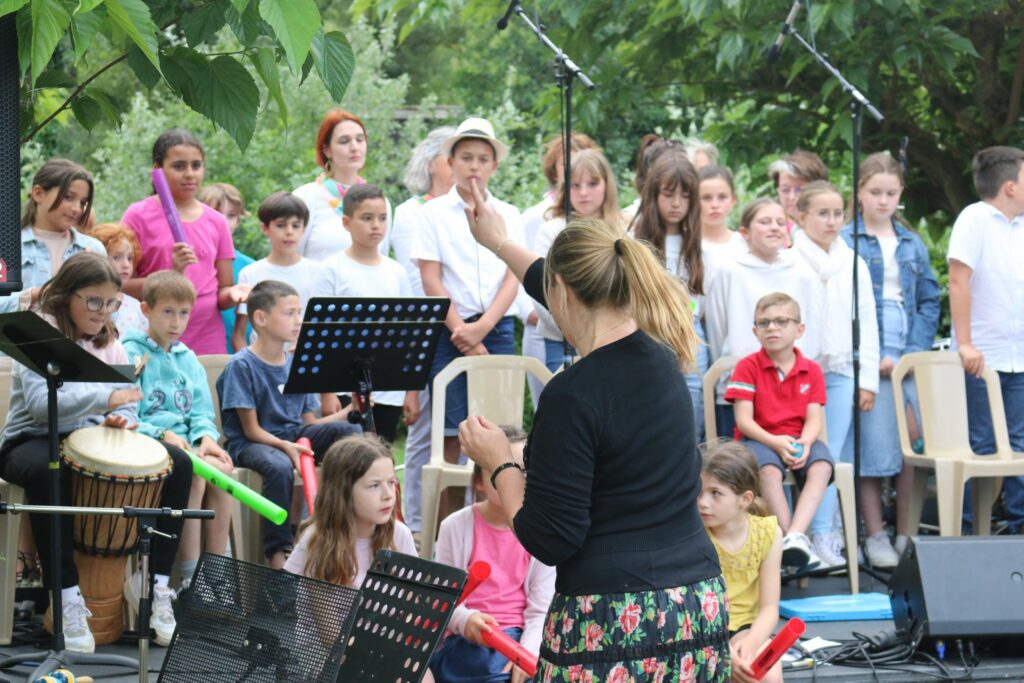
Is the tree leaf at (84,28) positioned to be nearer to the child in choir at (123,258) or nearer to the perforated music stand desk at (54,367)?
the perforated music stand desk at (54,367)

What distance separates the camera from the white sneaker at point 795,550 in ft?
18.4

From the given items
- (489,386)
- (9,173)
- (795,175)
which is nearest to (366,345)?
(489,386)

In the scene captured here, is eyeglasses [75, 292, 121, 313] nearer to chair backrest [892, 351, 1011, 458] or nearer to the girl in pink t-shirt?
the girl in pink t-shirt

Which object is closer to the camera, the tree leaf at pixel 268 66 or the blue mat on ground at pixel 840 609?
the tree leaf at pixel 268 66

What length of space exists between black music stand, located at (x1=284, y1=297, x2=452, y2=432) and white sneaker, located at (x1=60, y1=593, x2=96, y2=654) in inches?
42.6

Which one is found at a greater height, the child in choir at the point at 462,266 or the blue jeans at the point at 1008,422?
the child in choir at the point at 462,266

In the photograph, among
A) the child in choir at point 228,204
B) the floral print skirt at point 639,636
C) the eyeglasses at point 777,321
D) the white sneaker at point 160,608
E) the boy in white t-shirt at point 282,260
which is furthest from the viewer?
the child in choir at point 228,204

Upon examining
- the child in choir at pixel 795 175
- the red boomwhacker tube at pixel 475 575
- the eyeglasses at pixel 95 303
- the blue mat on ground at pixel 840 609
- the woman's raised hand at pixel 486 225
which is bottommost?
the blue mat on ground at pixel 840 609

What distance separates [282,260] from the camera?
21.6 feet

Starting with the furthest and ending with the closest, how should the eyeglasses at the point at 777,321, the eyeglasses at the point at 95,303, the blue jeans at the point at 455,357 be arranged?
the blue jeans at the point at 455,357
the eyeglasses at the point at 777,321
the eyeglasses at the point at 95,303

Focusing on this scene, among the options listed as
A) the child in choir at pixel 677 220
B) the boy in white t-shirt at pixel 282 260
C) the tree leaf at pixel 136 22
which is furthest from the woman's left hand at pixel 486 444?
the boy in white t-shirt at pixel 282 260

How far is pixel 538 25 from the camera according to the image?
→ 5477 millimetres

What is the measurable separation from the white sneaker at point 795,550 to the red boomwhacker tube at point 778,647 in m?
1.68

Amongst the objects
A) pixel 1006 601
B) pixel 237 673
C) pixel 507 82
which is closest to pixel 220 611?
pixel 237 673
